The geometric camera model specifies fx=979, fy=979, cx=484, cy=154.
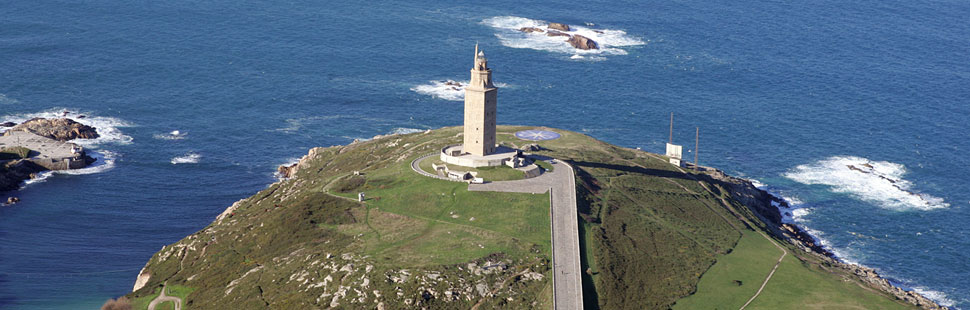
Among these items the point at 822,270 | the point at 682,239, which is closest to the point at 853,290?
the point at 822,270

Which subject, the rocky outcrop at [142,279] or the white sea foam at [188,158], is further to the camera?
the white sea foam at [188,158]

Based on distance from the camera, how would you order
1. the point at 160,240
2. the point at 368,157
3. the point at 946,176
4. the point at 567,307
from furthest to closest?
the point at 946,176 → the point at 368,157 → the point at 160,240 → the point at 567,307

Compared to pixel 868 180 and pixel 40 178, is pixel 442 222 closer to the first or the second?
pixel 40 178

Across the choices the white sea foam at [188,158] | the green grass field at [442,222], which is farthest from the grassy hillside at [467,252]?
the white sea foam at [188,158]

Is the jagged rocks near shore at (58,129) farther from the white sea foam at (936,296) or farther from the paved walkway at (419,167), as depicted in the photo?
the white sea foam at (936,296)

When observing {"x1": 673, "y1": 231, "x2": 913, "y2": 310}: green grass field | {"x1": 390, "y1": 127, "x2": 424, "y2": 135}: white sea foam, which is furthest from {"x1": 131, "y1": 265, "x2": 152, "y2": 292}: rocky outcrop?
{"x1": 390, "y1": 127, "x2": 424, "y2": 135}: white sea foam

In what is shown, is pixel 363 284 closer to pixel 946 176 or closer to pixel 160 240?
pixel 160 240
